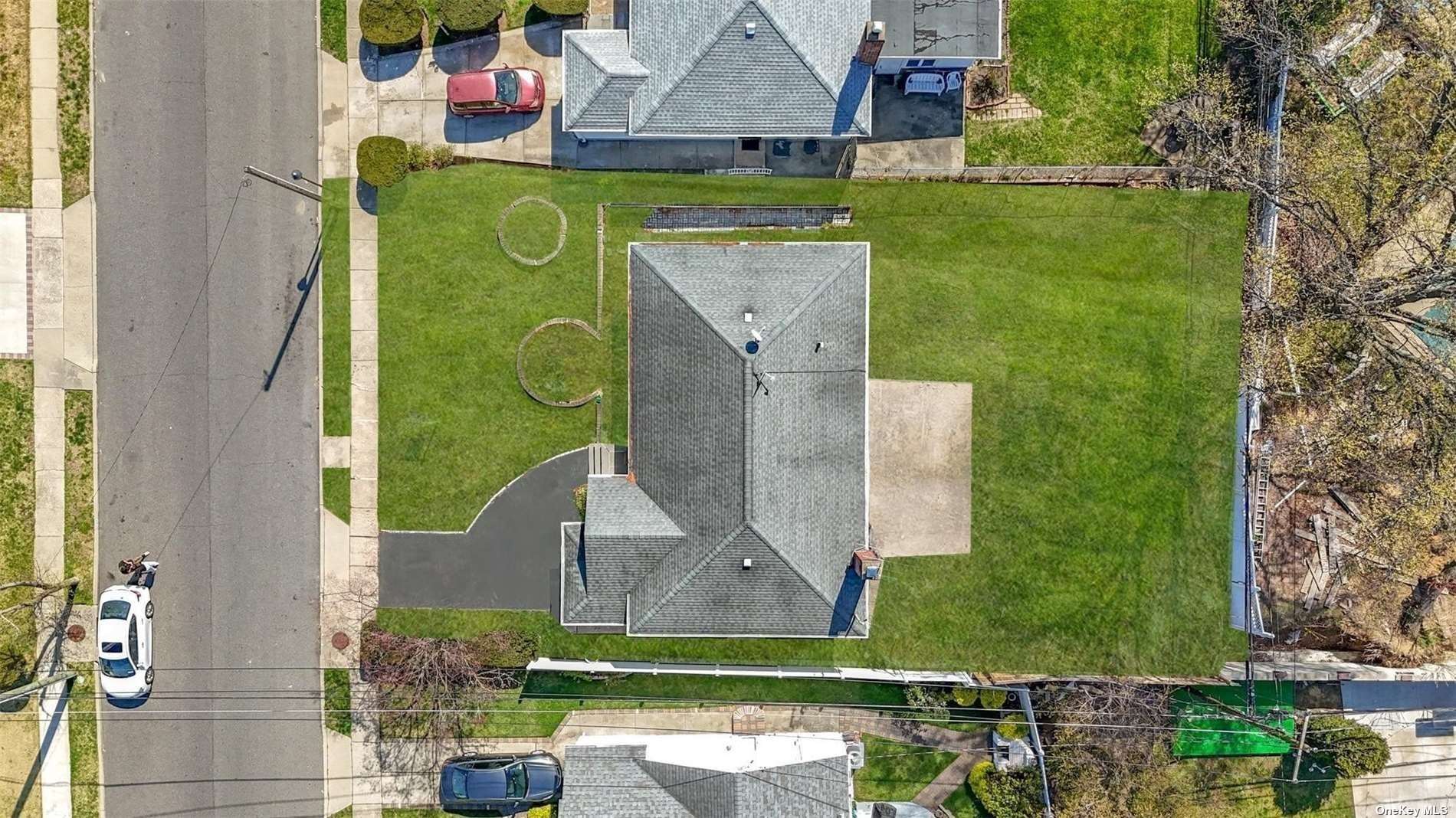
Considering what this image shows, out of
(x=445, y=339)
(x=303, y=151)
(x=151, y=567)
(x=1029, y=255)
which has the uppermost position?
(x=303, y=151)

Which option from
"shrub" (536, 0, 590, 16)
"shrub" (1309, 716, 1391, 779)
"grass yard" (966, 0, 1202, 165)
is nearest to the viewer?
"shrub" (1309, 716, 1391, 779)

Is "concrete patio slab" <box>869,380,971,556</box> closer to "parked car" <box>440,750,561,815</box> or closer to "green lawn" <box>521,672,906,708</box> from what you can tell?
"green lawn" <box>521,672,906,708</box>

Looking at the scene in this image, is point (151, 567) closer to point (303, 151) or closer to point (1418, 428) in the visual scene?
point (303, 151)

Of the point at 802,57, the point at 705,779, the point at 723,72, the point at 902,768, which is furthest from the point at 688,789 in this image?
the point at 802,57

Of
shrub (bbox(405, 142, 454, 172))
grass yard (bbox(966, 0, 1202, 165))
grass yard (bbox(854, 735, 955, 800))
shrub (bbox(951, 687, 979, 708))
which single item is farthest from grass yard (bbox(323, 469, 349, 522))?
grass yard (bbox(966, 0, 1202, 165))

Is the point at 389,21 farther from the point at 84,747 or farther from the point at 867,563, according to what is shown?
the point at 84,747

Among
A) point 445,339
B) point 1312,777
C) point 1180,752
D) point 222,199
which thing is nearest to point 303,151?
point 222,199
